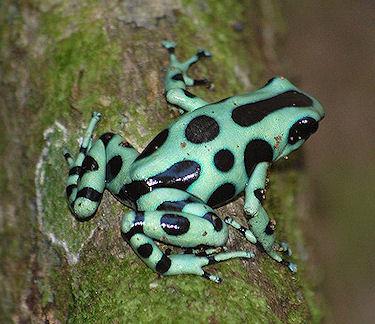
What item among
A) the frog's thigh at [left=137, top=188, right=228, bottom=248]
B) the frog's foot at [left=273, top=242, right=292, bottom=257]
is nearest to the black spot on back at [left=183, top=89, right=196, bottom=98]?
the frog's thigh at [left=137, top=188, right=228, bottom=248]

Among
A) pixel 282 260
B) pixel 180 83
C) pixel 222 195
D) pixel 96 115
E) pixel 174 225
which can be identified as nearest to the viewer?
pixel 174 225

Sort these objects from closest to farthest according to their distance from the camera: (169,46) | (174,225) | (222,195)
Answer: (174,225) → (222,195) → (169,46)

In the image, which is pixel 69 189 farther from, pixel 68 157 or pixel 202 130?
pixel 202 130

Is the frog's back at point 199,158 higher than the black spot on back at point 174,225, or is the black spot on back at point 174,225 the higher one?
the frog's back at point 199,158

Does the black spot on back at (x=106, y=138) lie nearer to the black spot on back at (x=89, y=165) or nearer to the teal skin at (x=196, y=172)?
the teal skin at (x=196, y=172)

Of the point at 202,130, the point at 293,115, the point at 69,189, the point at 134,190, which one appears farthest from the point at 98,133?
the point at 293,115

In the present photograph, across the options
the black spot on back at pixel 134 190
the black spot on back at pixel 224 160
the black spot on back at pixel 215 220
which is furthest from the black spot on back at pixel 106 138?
the black spot on back at pixel 215 220
